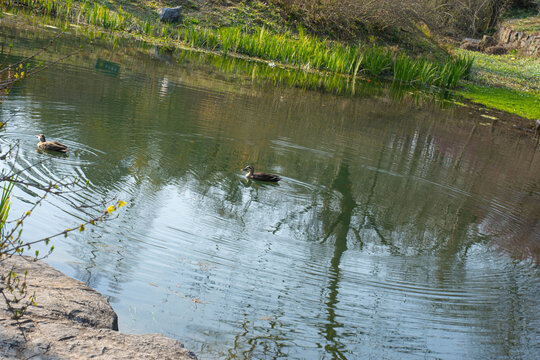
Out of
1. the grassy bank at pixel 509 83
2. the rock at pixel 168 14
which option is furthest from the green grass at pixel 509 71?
the rock at pixel 168 14

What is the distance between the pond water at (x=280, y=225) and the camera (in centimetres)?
453

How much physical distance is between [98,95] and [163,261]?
6640 mm

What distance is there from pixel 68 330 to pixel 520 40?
1850 inches

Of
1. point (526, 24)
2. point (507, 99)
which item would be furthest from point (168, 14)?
point (526, 24)

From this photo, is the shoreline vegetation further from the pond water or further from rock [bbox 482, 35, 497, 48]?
rock [bbox 482, 35, 497, 48]

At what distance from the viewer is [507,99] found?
23141 mm

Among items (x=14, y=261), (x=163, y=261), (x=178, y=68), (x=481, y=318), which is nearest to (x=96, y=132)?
(x=163, y=261)

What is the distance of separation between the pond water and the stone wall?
1285 inches

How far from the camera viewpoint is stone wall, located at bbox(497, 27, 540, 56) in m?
41.1

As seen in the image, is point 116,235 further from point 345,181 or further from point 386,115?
point 386,115

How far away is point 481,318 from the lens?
5133 millimetres

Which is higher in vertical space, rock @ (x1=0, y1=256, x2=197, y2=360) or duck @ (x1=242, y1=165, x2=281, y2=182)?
duck @ (x1=242, y1=165, x2=281, y2=182)

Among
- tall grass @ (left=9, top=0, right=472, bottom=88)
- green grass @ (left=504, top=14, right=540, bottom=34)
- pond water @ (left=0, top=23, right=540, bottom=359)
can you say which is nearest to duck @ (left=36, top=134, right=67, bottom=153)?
pond water @ (left=0, top=23, right=540, bottom=359)

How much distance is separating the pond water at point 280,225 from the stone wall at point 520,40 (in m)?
32.6
